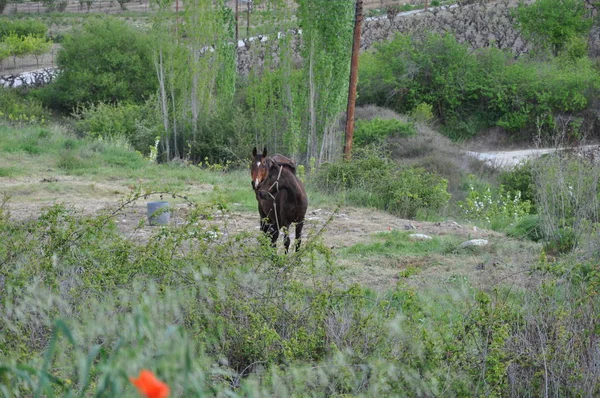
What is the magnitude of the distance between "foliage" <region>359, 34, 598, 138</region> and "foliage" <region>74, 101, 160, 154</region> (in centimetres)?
1205

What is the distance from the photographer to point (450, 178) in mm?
24250

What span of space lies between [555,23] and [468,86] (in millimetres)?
13118

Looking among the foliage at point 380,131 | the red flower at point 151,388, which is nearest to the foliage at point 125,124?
the foliage at point 380,131

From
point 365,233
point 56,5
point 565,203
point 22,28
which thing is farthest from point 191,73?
point 56,5

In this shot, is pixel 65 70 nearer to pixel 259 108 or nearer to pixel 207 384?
pixel 259 108

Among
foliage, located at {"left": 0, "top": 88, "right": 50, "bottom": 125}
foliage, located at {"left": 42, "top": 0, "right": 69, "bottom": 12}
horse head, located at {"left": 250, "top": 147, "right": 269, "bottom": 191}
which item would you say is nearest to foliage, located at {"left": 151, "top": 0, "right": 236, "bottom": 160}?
foliage, located at {"left": 0, "top": 88, "right": 50, "bottom": 125}

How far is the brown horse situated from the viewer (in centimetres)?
960

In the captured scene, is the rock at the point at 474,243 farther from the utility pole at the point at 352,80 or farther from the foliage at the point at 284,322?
the utility pole at the point at 352,80

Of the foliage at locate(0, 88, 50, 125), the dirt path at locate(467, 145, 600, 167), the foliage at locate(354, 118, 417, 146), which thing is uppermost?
the foliage at locate(354, 118, 417, 146)

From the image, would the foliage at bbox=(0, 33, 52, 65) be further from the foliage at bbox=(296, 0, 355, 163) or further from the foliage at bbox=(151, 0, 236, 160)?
the foliage at bbox=(296, 0, 355, 163)

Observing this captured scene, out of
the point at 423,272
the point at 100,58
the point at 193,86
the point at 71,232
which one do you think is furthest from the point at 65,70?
the point at 71,232

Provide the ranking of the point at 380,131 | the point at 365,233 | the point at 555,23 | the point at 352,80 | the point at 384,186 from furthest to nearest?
the point at 555,23 → the point at 380,131 → the point at 352,80 → the point at 384,186 → the point at 365,233

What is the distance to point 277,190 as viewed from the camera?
995 centimetres

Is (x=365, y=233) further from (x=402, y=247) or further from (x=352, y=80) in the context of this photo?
(x=352, y=80)
